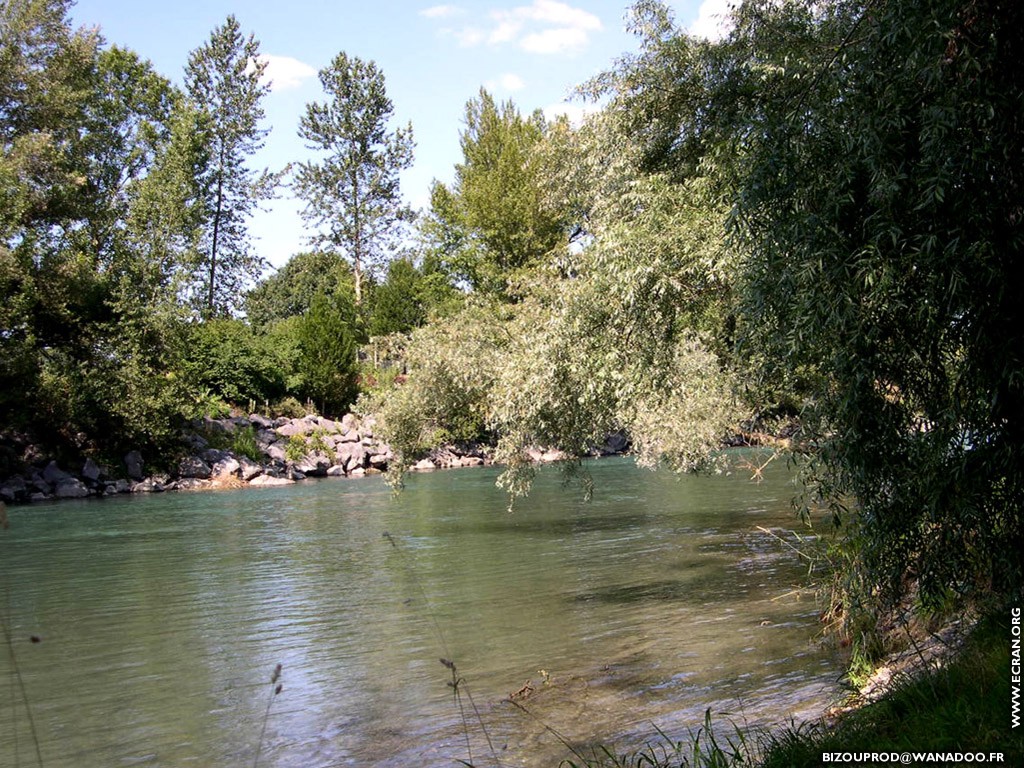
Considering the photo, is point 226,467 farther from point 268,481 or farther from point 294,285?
point 294,285

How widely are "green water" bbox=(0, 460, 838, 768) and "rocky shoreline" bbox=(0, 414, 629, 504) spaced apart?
36.3 ft

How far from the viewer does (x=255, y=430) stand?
43125mm

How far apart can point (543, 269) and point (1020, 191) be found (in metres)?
12.6

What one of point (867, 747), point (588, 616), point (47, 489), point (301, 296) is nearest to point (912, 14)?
point (867, 747)

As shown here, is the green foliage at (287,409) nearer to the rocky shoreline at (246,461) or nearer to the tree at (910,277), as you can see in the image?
the rocky shoreline at (246,461)

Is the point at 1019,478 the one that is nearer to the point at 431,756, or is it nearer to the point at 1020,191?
the point at 1020,191

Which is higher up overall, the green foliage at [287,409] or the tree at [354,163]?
the tree at [354,163]

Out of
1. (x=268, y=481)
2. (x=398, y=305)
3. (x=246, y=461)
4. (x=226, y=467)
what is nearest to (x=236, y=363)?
(x=246, y=461)

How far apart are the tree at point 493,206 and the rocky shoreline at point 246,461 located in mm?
9589

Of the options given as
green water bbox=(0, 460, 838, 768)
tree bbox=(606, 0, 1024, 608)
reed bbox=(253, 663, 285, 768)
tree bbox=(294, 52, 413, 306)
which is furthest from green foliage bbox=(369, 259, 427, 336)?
tree bbox=(606, 0, 1024, 608)

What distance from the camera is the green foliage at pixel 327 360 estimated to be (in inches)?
1912

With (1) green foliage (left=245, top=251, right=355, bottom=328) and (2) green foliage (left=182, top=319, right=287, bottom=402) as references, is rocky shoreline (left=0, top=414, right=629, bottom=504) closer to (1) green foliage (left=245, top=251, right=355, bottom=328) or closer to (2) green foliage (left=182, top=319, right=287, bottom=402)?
(2) green foliage (left=182, top=319, right=287, bottom=402)

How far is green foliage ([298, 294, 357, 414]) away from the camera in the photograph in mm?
48562

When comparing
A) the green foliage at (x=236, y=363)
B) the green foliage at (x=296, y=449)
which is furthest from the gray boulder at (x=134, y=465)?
the green foliage at (x=236, y=363)
